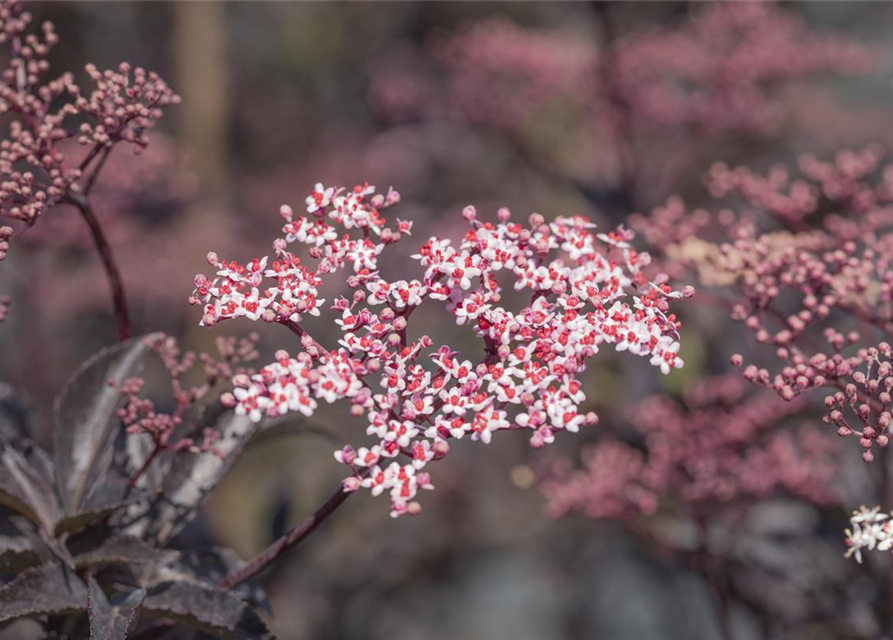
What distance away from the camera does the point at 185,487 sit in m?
1.05

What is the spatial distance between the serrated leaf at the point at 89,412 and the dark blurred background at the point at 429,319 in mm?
250

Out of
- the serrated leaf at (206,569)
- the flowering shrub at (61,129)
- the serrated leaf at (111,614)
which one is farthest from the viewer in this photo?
the serrated leaf at (206,569)

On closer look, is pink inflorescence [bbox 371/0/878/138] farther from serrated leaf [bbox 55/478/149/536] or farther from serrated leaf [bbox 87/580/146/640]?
serrated leaf [bbox 87/580/146/640]

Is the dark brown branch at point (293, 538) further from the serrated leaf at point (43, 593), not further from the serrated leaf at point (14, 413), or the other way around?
the serrated leaf at point (14, 413)

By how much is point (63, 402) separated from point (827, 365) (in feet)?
2.92

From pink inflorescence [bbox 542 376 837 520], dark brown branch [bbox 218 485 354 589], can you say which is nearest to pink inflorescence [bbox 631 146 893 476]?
pink inflorescence [bbox 542 376 837 520]

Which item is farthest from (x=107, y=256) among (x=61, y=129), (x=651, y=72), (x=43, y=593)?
(x=651, y=72)

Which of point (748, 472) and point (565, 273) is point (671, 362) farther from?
point (748, 472)

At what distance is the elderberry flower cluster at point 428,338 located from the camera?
0.81 m

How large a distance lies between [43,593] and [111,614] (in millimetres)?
82

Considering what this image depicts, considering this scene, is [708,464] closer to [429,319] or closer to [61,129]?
[61,129]

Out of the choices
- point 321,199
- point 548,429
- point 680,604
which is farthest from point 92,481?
point 680,604

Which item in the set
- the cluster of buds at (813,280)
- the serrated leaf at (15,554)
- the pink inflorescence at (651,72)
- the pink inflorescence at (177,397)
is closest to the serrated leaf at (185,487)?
the pink inflorescence at (177,397)

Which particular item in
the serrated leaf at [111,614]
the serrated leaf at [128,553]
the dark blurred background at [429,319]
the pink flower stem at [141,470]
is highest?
the pink flower stem at [141,470]
